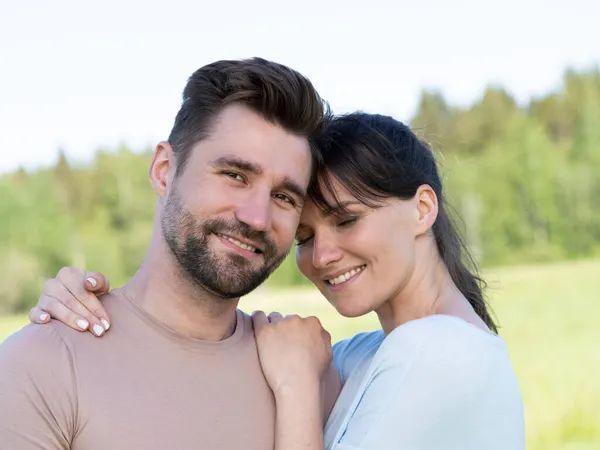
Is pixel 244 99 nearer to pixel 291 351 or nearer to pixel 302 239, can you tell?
pixel 302 239

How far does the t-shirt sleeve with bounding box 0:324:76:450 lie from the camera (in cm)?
258

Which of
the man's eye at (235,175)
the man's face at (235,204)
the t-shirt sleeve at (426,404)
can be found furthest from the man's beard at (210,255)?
the t-shirt sleeve at (426,404)

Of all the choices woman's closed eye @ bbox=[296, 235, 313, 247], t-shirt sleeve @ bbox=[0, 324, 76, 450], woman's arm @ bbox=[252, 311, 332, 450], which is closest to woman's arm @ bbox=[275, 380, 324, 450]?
woman's arm @ bbox=[252, 311, 332, 450]

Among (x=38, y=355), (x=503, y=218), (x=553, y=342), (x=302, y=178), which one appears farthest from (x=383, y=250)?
(x=503, y=218)

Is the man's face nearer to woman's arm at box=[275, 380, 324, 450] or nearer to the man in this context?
the man

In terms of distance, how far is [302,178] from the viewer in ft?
10.8

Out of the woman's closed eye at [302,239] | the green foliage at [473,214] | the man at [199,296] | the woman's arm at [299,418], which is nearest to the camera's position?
the man at [199,296]

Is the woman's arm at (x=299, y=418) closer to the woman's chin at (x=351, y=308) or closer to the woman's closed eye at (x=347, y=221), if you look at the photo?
the woman's chin at (x=351, y=308)

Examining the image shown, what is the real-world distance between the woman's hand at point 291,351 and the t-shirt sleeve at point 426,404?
369 mm

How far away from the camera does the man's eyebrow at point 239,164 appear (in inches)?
124

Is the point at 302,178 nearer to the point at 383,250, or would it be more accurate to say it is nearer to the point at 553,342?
the point at 383,250

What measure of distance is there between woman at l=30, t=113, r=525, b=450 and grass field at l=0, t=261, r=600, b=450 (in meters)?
8.54

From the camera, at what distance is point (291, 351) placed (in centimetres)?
331

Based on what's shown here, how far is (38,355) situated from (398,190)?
5.24ft
